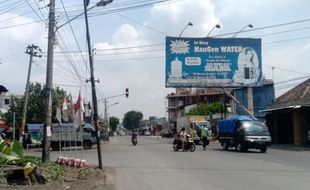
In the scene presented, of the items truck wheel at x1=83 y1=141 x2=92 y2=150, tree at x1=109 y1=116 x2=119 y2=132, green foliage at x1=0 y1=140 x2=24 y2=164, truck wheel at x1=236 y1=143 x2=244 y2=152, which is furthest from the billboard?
tree at x1=109 y1=116 x2=119 y2=132

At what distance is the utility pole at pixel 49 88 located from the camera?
73.2 feet

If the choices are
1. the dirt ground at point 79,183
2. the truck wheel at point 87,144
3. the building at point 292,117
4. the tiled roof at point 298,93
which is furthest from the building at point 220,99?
the dirt ground at point 79,183

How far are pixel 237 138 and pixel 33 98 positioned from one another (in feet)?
122

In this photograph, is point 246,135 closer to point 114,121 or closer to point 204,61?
point 204,61

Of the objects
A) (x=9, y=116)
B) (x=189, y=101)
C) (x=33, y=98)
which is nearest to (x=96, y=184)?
(x=33, y=98)

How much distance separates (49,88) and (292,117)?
88.7ft

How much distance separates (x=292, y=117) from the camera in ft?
146

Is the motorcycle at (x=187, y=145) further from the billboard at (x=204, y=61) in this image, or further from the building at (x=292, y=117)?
the billboard at (x=204, y=61)

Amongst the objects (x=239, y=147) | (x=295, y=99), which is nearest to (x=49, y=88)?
(x=239, y=147)

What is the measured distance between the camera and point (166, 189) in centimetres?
1398

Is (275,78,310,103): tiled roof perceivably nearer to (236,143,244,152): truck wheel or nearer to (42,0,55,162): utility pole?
(236,143,244,152): truck wheel

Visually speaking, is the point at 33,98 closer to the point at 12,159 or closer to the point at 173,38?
the point at 173,38

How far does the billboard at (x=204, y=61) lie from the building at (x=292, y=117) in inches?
187

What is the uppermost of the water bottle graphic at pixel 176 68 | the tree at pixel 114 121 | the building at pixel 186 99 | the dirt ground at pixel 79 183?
the building at pixel 186 99
